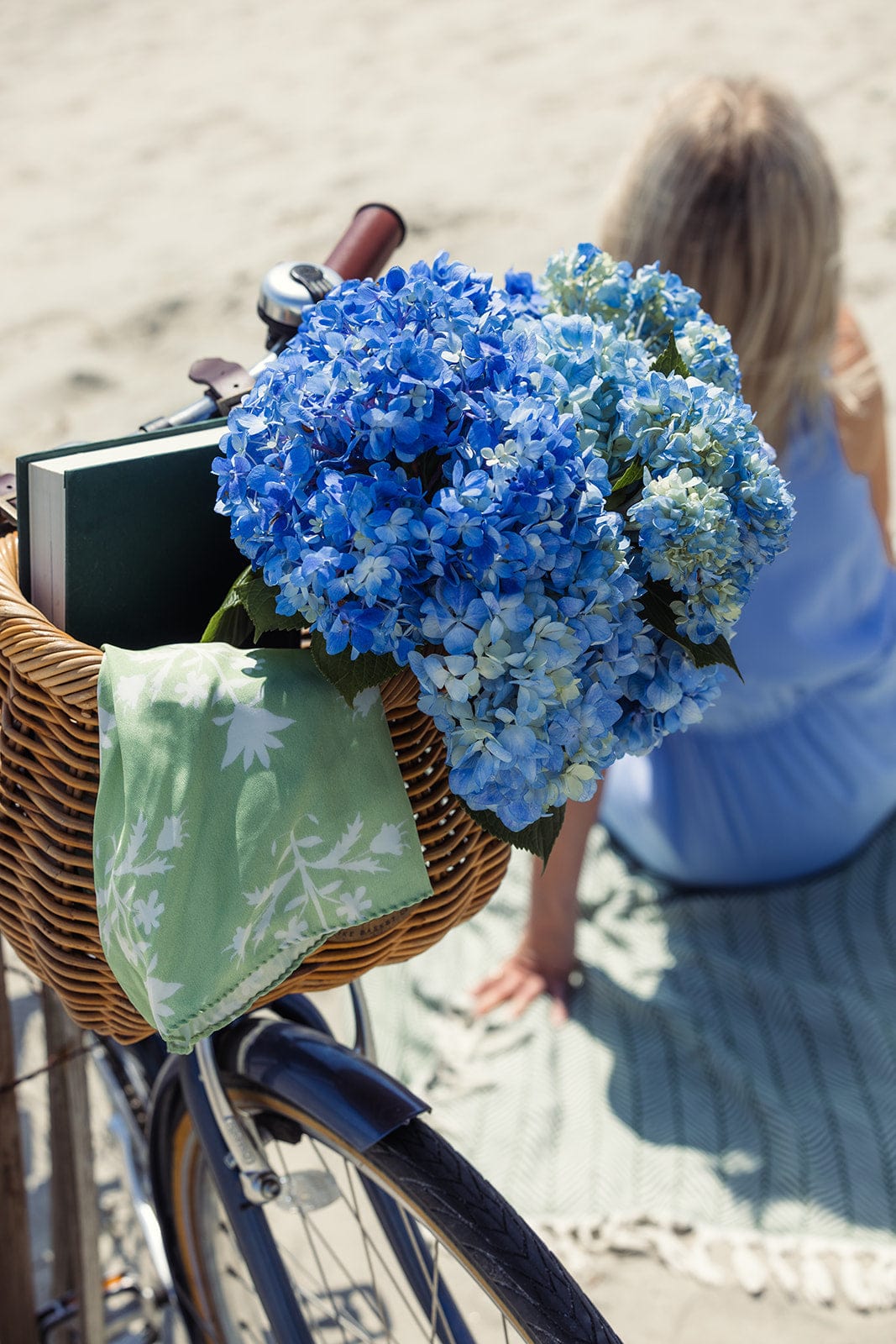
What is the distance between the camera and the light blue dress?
5.92 feet

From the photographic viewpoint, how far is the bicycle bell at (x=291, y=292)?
0.96 metres

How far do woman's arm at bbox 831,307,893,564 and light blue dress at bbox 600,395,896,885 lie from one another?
51 millimetres

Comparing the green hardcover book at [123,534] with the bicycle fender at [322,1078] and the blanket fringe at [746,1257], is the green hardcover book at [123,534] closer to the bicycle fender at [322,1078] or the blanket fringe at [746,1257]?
the bicycle fender at [322,1078]

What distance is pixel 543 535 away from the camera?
616mm

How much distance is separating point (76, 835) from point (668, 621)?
0.36 m

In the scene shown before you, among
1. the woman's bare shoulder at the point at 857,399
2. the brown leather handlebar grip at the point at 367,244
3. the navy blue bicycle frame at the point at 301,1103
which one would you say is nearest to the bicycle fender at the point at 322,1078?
the navy blue bicycle frame at the point at 301,1103

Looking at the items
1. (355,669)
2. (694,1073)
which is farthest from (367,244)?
(694,1073)

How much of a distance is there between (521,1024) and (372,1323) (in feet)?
1.54

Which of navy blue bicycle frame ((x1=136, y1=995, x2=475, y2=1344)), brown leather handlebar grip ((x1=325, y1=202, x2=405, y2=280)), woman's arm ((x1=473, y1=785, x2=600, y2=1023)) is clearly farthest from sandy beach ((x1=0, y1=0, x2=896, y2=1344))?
navy blue bicycle frame ((x1=136, y1=995, x2=475, y2=1344))

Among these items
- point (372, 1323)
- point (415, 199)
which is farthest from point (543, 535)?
point (415, 199)

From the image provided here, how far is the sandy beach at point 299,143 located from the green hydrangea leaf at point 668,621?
8.27ft

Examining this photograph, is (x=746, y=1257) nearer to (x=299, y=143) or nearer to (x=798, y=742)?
(x=798, y=742)

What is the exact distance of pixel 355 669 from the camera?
0.67 m

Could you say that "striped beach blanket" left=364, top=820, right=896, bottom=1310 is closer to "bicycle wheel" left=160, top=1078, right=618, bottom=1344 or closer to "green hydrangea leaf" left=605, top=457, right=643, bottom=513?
"bicycle wheel" left=160, top=1078, right=618, bottom=1344
